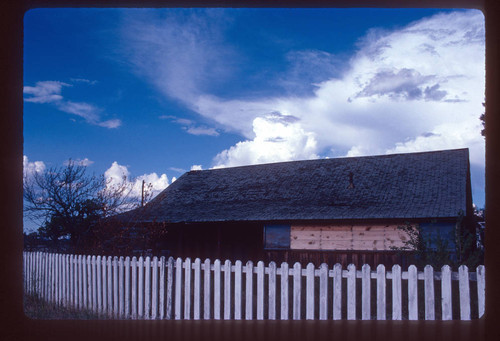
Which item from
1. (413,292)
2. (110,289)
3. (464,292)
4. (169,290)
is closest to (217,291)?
(169,290)

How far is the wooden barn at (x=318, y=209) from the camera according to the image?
14.4 meters

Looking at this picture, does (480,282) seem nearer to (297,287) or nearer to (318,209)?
(297,287)

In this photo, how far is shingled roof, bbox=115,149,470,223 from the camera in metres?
14.8

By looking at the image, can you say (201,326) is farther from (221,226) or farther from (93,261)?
(221,226)

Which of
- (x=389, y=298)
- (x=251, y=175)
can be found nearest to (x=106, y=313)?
(x=389, y=298)

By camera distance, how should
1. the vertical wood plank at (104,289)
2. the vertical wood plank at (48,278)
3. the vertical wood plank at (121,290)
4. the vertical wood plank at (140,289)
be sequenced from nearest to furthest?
the vertical wood plank at (140,289) → the vertical wood plank at (121,290) → the vertical wood plank at (104,289) → the vertical wood plank at (48,278)

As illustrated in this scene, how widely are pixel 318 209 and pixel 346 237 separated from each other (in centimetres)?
155

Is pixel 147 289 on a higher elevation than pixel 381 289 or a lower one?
lower

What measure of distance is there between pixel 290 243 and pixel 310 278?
29.7ft

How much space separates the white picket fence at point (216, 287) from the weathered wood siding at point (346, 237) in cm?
199

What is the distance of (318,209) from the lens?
15875 mm

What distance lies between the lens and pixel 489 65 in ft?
9.82

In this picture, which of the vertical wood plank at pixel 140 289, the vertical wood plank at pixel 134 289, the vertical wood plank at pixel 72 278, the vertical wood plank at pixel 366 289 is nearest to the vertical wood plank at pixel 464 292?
the vertical wood plank at pixel 366 289

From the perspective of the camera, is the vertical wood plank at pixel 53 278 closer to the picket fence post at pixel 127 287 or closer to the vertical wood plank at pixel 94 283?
the vertical wood plank at pixel 94 283
